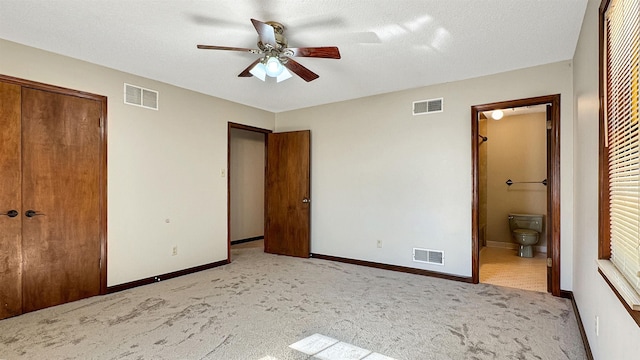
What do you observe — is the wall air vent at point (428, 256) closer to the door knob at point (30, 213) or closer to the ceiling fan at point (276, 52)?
the ceiling fan at point (276, 52)

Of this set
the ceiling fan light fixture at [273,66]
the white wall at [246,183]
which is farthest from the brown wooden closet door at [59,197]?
the white wall at [246,183]

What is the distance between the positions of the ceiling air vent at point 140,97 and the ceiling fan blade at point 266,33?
81.8 inches

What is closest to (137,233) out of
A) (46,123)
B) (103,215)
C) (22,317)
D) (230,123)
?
(103,215)

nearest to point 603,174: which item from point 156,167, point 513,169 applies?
point 156,167

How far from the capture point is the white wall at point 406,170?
3.42m

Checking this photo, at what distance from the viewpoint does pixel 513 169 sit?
5883 millimetres

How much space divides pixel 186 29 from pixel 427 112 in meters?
2.93

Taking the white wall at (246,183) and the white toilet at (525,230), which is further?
the white wall at (246,183)

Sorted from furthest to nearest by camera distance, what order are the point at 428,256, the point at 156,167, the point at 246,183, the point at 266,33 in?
1. the point at 246,183
2. the point at 428,256
3. the point at 156,167
4. the point at 266,33

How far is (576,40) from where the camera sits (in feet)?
9.08

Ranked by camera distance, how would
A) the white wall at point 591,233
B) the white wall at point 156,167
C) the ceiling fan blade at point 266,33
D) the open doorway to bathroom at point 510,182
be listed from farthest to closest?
the open doorway to bathroom at point 510,182, the white wall at point 156,167, the ceiling fan blade at point 266,33, the white wall at point 591,233

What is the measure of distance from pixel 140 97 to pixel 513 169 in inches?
245

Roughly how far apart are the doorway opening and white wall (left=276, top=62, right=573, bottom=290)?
175 cm

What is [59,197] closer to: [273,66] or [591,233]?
[273,66]
